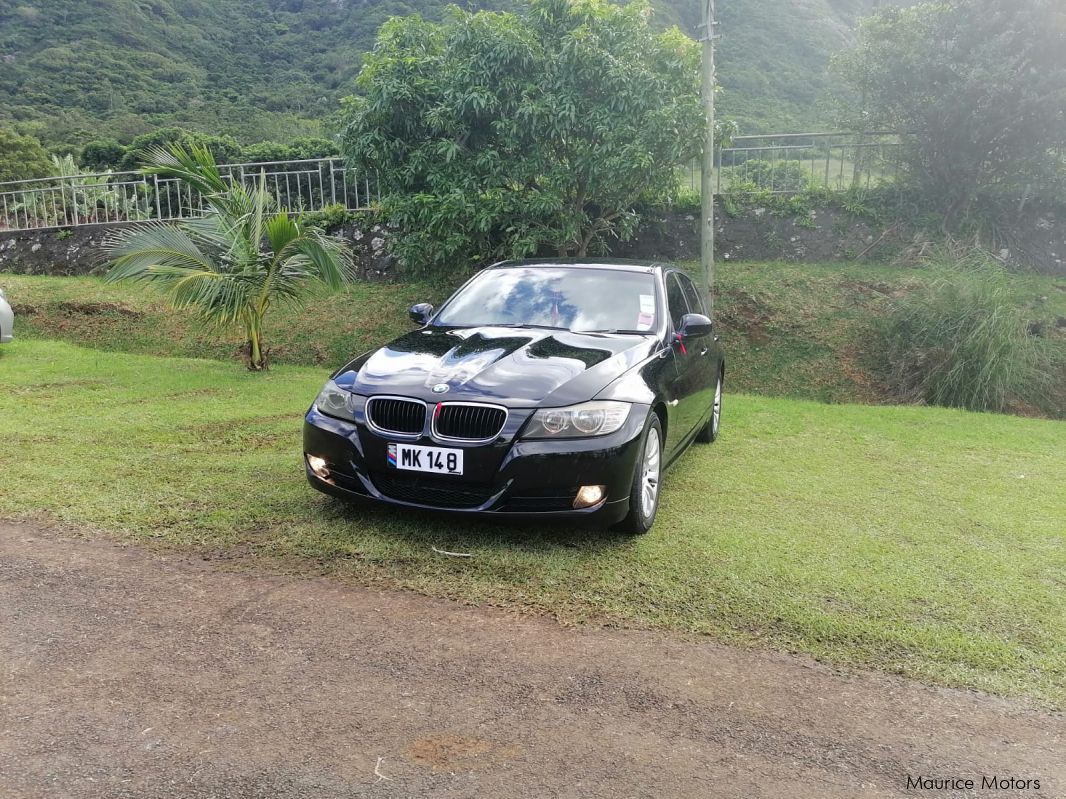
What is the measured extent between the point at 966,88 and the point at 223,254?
11.7m

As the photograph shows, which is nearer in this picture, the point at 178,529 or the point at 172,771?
the point at 172,771

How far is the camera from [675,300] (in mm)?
6086

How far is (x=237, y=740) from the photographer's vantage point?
2592 mm

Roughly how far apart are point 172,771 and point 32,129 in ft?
101

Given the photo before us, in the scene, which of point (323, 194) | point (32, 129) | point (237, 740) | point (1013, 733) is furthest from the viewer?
point (32, 129)

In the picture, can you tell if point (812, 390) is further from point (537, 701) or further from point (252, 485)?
point (537, 701)

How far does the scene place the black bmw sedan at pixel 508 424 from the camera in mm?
4059

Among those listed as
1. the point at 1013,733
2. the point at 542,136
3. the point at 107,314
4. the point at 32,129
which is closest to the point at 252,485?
the point at 1013,733

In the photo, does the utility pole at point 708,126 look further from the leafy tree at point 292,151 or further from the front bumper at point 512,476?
the leafy tree at point 292,151

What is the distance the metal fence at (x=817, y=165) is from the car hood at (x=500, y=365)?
34.9ft

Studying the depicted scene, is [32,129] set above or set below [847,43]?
below

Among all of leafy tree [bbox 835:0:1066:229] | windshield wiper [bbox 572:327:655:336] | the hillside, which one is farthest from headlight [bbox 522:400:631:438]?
the hillside

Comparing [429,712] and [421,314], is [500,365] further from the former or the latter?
[429,712]

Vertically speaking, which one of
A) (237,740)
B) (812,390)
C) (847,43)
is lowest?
(812,390)
